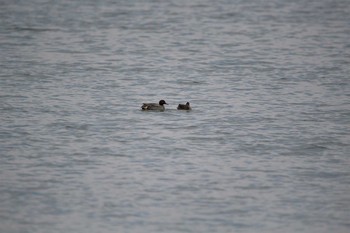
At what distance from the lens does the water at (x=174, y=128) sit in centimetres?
1509

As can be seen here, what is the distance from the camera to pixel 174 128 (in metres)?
20.2

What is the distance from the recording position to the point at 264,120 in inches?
826

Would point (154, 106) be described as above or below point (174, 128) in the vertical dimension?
A: above

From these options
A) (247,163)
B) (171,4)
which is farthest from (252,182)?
(171,4)

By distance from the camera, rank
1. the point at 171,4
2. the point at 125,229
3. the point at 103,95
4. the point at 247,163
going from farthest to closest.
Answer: the point at 171,4 → the point at 103,95 → the point at 247,163 → the point at 125,229

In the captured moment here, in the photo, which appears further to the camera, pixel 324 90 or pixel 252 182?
pixel 324 90

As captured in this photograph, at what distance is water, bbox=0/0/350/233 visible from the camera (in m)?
15.1

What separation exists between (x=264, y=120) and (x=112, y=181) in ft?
17.3

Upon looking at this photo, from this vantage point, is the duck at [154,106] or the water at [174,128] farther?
the duck at [154,106]

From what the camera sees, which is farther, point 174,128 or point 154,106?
point 154,106

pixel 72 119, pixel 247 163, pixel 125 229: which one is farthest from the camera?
pixel 72 119

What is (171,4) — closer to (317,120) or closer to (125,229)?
(317,120)

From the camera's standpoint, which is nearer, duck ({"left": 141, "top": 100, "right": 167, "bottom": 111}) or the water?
the water

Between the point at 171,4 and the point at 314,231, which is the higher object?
the point at 171,4
